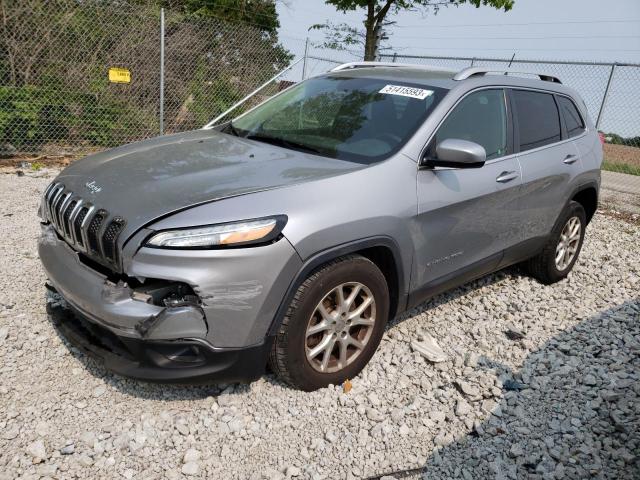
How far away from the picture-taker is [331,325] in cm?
278

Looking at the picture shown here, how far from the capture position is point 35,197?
233 inches

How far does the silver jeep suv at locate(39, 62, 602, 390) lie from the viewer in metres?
2.32

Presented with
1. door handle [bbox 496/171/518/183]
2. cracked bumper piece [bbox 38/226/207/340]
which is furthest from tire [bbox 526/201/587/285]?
cracked bumper piece [bbox 38/226/207/340]

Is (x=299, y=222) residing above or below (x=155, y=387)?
above

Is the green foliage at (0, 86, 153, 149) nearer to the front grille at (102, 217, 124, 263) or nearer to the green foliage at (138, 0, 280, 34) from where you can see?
the green foliage at (138, 0, 280, 34)

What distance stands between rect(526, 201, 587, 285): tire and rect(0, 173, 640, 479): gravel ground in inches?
33.5

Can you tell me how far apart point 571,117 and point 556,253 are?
45.7 inches

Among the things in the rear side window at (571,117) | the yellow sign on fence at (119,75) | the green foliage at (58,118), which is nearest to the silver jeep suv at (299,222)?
the rear side window at (571,117)

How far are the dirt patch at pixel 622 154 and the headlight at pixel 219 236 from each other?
9.71m

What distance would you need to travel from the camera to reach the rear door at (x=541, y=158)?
385cm

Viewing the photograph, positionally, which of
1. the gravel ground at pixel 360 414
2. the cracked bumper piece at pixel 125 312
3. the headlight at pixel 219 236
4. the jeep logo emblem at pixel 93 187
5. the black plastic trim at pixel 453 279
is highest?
the jeep logo emblem at pixel 93 187

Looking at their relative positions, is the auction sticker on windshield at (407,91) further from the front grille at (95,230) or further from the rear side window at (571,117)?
the front grille at (95,230)

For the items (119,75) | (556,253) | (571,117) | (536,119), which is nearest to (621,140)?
(571,117)

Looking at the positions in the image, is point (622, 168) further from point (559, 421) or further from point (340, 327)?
point (340, 327)
